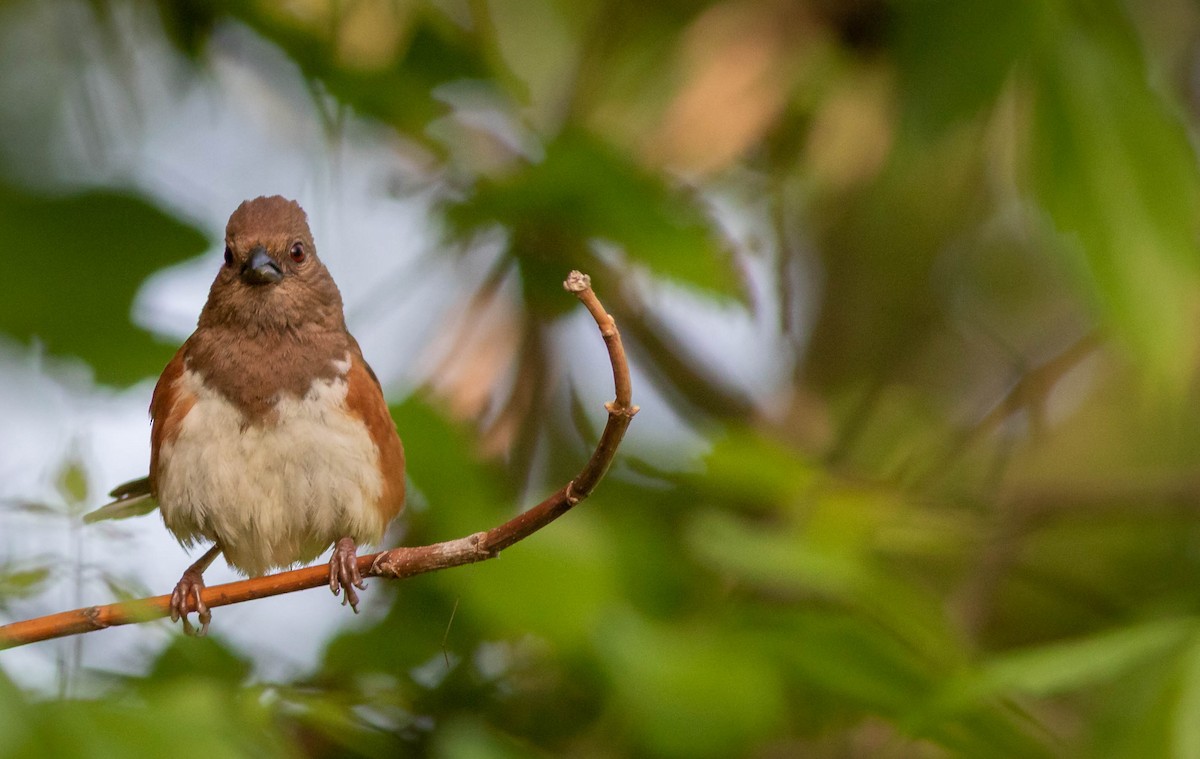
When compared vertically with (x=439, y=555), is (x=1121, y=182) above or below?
above

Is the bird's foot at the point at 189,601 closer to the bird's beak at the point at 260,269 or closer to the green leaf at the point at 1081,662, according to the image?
the bird's beak at the point at 260,269

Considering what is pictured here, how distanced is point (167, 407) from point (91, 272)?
33cm

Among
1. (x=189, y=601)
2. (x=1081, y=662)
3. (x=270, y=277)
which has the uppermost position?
(x=270, y=277)

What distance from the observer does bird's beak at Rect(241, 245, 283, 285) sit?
252 centimetres

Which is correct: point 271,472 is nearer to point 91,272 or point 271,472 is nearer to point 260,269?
point 260,269

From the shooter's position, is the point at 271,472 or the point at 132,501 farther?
the point at 132,501

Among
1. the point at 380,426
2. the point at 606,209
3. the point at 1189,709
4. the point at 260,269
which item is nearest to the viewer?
the point at 1189,709

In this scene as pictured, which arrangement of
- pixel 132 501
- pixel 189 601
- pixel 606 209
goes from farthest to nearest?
1. pixel 606 209
2. pixel 132 501
3. pixel 189 601

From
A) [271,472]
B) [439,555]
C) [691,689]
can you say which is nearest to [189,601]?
[271,472]

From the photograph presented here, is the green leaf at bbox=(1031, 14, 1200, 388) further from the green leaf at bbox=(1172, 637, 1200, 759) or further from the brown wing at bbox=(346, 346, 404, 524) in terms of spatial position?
the brown wing at bbox=(346, 346, 404, 524)

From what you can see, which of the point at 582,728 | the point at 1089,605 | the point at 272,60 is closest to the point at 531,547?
the point at 582,728

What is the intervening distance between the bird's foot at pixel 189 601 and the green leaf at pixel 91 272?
1.37ft

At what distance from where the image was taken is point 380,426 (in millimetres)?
2750

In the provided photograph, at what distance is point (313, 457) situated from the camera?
102 inches
